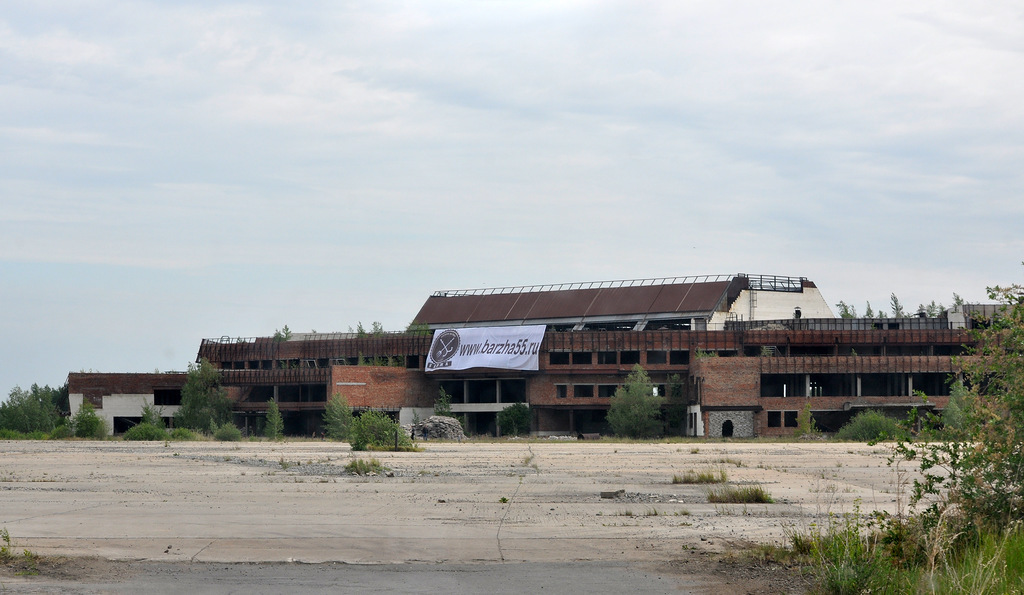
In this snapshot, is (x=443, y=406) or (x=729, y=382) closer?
(x=729, y=382)

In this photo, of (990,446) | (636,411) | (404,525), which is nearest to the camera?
(990,446)

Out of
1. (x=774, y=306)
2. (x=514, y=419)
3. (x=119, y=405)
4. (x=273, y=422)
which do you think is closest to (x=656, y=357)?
(x=514, y=419)

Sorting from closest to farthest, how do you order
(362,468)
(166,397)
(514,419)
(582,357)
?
(362,468), (514,419), (582,357), (166,397)

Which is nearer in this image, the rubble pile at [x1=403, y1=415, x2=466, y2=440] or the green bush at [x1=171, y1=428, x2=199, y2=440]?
the green bush at [x1=171, y1=428, x2=199, y2=440]

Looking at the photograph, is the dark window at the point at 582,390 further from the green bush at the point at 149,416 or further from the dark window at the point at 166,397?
the dark window at the point at 166,397

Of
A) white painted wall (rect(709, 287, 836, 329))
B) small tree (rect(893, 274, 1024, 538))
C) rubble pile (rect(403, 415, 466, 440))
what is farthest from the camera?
white painted wall (rect(709, 287, 836, 329))

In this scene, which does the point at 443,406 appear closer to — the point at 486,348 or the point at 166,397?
the point at 486,348

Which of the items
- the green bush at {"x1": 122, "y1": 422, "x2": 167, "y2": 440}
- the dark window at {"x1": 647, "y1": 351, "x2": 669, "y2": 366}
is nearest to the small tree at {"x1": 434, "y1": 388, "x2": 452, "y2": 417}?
the dark window at {"x1": 647, "y1": 351, "x2": 669, "y2": 366}

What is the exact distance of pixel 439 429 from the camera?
287 feet

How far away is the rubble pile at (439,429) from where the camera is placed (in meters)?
86.3

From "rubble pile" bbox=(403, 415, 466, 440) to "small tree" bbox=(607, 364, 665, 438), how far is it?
14463 millimetres

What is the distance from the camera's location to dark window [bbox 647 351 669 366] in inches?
3989

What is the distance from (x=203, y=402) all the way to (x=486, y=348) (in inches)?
1234

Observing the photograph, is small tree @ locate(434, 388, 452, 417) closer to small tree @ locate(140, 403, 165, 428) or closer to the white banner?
the white banner
